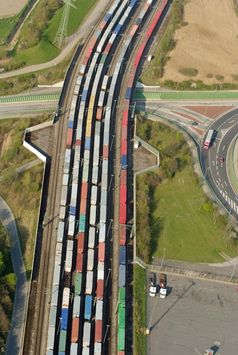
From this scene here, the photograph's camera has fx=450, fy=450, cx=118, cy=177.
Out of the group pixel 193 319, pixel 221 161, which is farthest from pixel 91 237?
pixel 221 161

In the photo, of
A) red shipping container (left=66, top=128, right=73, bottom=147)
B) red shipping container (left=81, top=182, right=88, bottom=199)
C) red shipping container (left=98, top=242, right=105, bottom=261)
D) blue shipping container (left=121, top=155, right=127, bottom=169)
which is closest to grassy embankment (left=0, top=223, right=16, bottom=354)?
red shipping container (left=98, top=242, right=105, bottom=261)

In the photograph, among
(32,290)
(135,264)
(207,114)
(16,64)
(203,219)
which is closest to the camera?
(32,290)

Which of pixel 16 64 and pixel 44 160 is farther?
pixel 16 64

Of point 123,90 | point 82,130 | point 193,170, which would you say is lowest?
point 193,170

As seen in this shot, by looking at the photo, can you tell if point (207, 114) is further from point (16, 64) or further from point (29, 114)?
point (16, 64)

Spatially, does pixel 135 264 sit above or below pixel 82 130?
below

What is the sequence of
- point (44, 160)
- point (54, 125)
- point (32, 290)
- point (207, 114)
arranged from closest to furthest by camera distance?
point (32, 290)
point (44, 160)
point (54, 125)
point (207, 114)

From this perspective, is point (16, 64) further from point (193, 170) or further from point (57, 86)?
point (193, 170)

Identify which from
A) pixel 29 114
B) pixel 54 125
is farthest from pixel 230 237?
pixel 29 114

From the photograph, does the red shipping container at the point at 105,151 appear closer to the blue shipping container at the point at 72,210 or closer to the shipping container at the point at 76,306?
the blue shipping container at the point at 72,210
